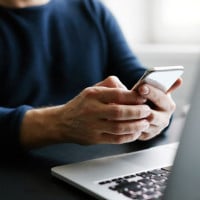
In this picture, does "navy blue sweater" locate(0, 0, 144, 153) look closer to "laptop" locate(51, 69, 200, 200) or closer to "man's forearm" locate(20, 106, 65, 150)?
"man's forearm" locate(20, 106, 65, 150)

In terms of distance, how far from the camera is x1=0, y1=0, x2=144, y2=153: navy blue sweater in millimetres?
1190

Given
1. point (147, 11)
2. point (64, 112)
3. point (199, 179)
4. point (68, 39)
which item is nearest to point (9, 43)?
point (68, 39)

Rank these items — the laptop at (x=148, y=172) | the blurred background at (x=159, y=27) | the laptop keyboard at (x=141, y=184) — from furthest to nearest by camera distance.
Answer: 1. the blurred background at (x=159, y=27)
2. the laptop keyboard at (x=141, y=184)
3. the laptop at (x=148, y=172)

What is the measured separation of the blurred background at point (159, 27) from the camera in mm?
1913

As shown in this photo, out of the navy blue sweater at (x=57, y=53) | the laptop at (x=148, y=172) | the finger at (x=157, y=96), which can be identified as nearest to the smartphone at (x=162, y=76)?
the finger at (x=157, y=96)

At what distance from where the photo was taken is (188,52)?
1838 millimetres

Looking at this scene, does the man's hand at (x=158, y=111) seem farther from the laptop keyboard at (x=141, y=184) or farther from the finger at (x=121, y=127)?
the laptop keyboard at (x=141, y=184)

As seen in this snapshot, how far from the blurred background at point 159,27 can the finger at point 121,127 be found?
1111 mm

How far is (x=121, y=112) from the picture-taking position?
2.46 feet

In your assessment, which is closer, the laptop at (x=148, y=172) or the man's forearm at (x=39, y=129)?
the laptop at (x=148, y=172)

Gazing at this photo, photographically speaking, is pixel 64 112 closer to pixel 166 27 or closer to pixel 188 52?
pixel 188 52

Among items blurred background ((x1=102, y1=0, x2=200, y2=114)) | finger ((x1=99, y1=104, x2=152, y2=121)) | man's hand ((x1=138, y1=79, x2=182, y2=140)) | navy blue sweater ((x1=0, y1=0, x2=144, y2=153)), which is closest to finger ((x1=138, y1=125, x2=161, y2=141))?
man's hand ((x1=138, y1=79, x2=182, y2=140))

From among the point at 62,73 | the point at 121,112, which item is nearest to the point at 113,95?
the point at 121,112

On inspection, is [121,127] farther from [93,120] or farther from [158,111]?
[158,111]
